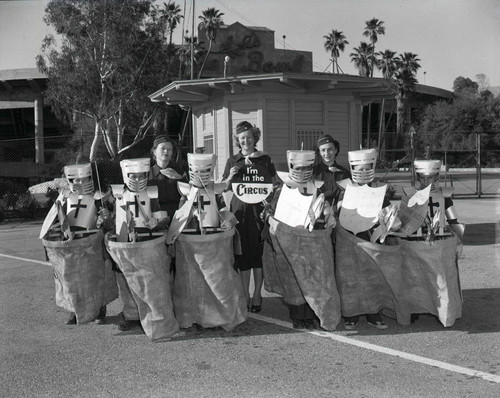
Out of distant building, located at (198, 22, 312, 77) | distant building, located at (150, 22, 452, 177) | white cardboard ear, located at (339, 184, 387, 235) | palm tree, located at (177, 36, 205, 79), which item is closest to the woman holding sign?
white cardboard ear, located at (339, 184, 387, 235)

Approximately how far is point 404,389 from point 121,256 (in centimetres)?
230

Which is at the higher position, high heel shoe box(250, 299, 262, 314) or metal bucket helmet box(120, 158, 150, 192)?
metal bucket helmet box(120, 158, 150, 192)

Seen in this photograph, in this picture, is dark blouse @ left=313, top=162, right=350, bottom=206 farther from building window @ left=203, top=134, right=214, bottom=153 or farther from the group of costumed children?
building window @ left=203, top=134, right=214, bottom=153

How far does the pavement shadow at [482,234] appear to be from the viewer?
914 centimetres

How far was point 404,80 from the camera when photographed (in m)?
41.5

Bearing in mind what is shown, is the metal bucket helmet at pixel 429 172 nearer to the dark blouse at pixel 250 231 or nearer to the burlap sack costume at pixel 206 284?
the dark blouse at pixel 250 231

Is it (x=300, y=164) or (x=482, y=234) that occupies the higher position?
(x=300, y=164)

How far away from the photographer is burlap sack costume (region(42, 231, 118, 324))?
4.71 meters

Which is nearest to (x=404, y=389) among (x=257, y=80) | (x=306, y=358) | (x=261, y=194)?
(x=306, y=358)

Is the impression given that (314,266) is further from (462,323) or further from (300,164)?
(462,323)

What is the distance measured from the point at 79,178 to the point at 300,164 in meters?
1.95

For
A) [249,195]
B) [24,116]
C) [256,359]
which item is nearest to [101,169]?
[249,195]

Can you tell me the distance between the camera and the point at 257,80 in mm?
10758

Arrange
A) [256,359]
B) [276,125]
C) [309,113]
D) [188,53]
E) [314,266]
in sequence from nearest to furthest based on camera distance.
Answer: [256,359]
[314,266]
[276,125]
[309,113]
[188,53]
